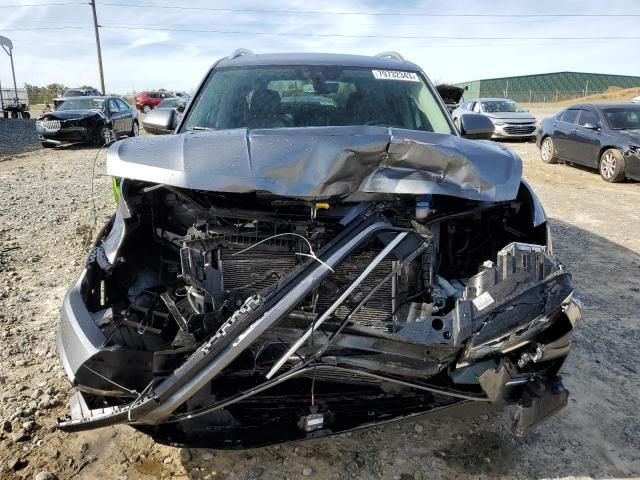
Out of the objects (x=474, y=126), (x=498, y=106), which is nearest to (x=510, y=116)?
(x=498, y=106)

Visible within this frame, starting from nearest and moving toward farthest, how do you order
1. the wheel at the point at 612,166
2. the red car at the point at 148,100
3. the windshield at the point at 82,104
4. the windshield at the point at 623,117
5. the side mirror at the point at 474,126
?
1. the side mirror at the point at 474,126
2. the wheel at the point at 612,166
3. the windshield at the point at 623,117
4. the windshield at the point at 82,104
5. the red car at the point at 148,100

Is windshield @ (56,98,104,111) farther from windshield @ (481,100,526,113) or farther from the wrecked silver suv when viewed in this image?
the wrecked silver suv

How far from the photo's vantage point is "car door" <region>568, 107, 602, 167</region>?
10.9 meters

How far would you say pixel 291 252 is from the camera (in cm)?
246

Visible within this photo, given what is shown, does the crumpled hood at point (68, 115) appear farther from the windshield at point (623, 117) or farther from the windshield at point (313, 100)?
the windshield at point (623, 117)

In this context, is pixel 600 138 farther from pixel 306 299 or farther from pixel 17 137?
pixel 17 137

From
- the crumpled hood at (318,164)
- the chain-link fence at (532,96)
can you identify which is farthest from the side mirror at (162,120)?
the chain-link fence at (532,96)

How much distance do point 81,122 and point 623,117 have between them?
542 inches

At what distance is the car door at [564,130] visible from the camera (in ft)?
39.1

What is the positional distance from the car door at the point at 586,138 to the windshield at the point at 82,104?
13.0 m

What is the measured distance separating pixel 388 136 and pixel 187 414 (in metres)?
1.49

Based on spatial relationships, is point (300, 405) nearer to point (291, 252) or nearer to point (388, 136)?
point (291, 252)

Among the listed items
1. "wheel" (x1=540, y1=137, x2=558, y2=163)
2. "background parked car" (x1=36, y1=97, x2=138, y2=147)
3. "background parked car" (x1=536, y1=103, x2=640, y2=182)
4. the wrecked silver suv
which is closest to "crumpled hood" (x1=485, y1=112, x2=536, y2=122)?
"wheel" (x1=540, y1=137, x2=558, y2=163)

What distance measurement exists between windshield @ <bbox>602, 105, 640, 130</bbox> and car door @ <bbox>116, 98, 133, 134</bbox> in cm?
1316
